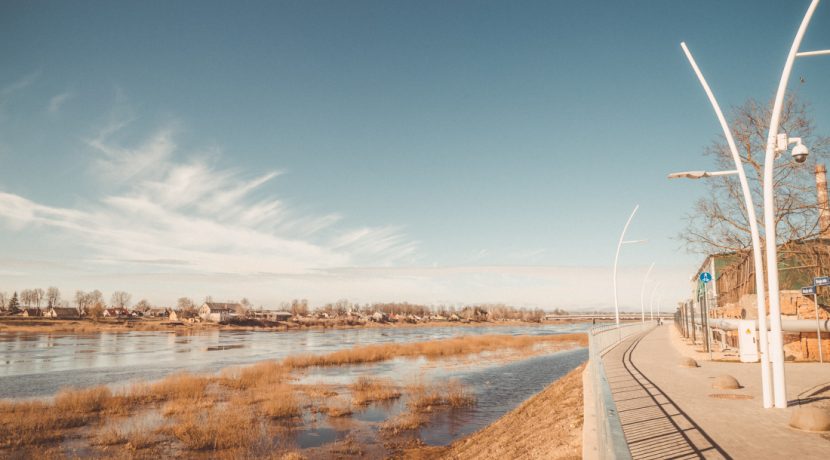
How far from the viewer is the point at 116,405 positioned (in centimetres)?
2350

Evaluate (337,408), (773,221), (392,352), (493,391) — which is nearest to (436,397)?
(493,391)

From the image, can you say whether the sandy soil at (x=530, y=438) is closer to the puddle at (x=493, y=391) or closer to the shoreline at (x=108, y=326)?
the puddle at (x=493, y=391)

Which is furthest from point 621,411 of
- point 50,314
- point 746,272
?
point 50,314

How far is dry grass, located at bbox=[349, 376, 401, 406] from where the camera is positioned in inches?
1000

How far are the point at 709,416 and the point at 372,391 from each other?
19504 millimetres

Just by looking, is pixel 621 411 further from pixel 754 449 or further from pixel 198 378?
pixel 198 378

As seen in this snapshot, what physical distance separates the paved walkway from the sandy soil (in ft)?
4.33

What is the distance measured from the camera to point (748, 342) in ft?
70.1

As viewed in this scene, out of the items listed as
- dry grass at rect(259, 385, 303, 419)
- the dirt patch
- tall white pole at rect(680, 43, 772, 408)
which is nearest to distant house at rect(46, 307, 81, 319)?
dry grass at rect(259, 385, 303, 419)

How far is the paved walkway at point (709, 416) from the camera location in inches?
314

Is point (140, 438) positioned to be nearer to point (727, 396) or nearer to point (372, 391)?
point (372, 391)

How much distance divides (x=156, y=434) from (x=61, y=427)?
188 inches

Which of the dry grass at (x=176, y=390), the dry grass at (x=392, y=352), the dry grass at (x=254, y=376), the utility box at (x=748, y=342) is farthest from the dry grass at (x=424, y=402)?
the dry grass at (x=392, y=352)

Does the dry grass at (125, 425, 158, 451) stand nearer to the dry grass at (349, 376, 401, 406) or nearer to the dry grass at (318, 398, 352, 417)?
the dry grass at (318, 398, 352, 417)
